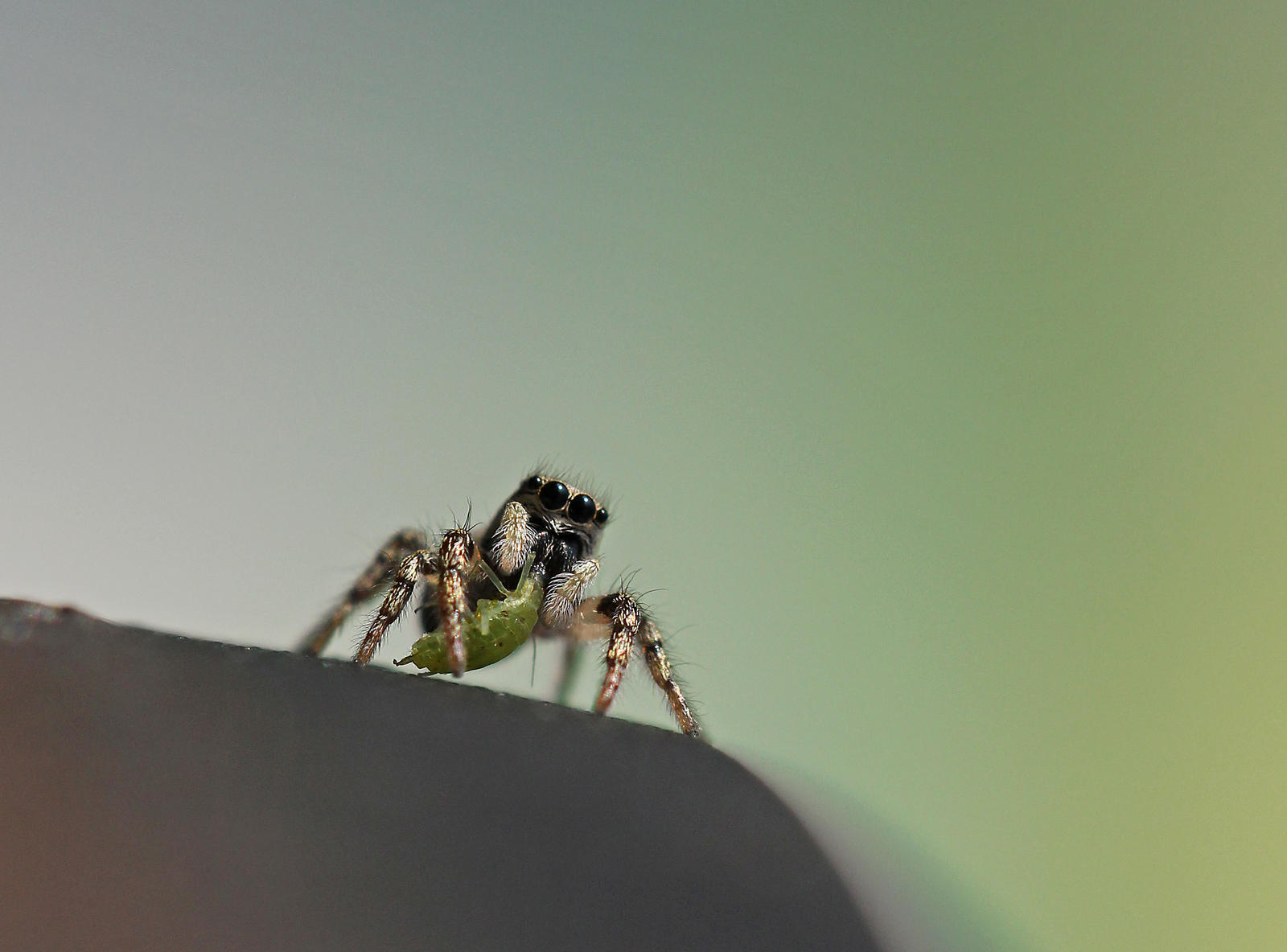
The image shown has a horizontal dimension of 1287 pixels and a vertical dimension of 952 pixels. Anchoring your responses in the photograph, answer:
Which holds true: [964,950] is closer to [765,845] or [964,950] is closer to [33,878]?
[765,845]

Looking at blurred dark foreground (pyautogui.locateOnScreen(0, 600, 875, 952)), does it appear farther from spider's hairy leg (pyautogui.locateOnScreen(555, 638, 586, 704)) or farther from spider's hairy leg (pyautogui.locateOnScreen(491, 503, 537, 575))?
spider's hairy leg (pyautogui.locateOnScreen(555, 638, 586, 704))

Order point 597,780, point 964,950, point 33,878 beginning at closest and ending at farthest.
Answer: point 33,878, point 597,780, point 964,950

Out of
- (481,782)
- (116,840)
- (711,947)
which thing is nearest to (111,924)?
(116,840)

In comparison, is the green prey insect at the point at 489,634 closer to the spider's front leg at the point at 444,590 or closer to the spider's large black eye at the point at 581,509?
the spider's front leg at the point at 444,590

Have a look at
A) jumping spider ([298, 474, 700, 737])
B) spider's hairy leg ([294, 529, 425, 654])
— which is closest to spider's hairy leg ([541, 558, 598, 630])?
jumping spider ([298, 474, 700, 737])

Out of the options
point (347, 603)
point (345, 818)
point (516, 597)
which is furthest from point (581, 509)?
point (345, 818)

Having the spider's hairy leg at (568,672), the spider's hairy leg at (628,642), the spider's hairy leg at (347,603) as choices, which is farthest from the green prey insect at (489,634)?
the spider's hairy leg at (568,672)

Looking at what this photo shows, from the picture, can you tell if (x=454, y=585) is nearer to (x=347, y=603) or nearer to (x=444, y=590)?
(x=444, y=590)
